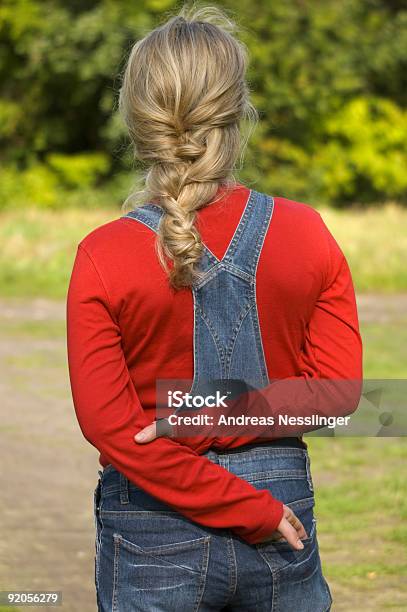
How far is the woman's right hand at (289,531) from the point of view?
1.86 meters

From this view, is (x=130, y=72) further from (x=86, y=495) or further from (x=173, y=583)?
(x=86, y=495)

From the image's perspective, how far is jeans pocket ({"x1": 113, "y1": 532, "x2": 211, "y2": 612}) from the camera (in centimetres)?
185

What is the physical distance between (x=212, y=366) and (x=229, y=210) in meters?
0.28

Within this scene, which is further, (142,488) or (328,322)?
(328,322)

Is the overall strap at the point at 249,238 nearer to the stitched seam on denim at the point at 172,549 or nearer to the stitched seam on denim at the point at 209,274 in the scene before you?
the stitched seam on denim at the point at 209,274

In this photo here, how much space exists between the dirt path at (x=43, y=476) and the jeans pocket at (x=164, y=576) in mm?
2327

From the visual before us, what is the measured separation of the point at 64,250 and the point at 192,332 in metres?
13.5

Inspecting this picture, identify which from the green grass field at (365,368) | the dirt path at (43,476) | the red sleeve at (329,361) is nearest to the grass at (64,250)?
the green grass field at (365,368)

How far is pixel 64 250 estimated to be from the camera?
600 inches

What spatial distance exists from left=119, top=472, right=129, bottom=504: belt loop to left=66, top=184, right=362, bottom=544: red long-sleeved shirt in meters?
0.07

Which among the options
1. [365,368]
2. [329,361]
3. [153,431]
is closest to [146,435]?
[153,431]

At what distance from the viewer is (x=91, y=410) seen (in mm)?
1817

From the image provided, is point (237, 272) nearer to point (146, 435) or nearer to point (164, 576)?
point (146, 435)

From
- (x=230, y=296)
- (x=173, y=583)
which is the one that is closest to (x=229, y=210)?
(x=230, y=296)
